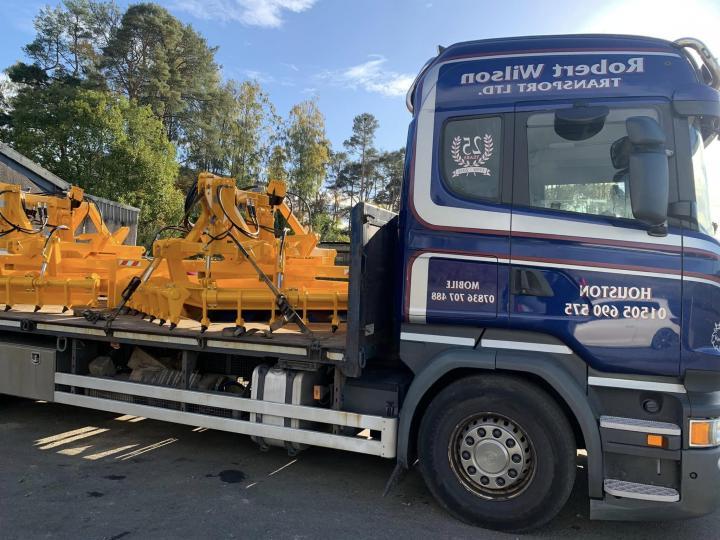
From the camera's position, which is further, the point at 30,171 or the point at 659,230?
→ the point at 30,171

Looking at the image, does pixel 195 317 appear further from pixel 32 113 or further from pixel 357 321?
pixel 32 113

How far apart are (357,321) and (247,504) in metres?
1.58

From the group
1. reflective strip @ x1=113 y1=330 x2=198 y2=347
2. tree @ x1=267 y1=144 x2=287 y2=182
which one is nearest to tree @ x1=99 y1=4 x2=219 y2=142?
tree @ x1=267 y1=144 x2=287 y2=182

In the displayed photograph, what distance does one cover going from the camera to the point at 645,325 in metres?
3.21

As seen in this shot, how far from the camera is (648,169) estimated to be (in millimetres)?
3066

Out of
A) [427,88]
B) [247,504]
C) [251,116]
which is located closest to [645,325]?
[427,88]

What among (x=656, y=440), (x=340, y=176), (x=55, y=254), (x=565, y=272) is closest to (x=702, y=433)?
(x=656, y=440)

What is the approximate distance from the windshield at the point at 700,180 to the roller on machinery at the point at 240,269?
286cm

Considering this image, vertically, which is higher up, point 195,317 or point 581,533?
point 195,317

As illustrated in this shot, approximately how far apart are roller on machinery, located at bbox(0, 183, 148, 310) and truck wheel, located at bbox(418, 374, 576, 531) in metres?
4.25

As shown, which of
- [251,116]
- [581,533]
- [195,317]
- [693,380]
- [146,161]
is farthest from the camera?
[251,116]

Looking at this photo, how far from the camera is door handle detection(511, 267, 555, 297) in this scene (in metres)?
3.43

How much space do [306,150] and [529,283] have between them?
35062 mm

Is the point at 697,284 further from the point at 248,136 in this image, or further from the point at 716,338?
the point at 248,136
